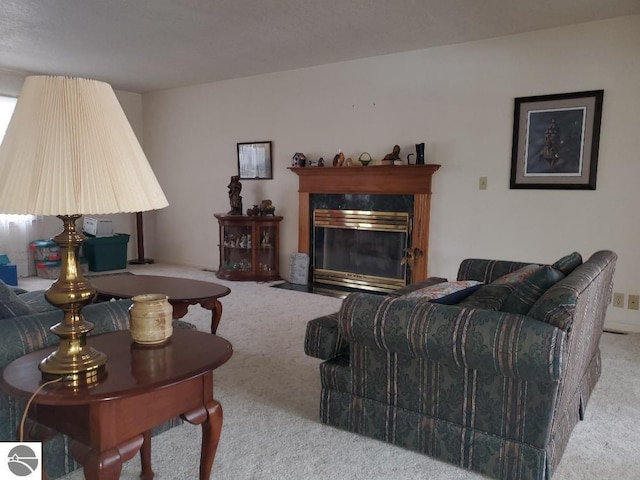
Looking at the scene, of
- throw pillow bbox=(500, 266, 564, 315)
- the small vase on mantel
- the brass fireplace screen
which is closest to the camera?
the small vase on mantel

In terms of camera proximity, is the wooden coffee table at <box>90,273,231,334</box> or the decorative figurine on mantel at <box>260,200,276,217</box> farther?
the decorative figurine on mantel at <box>260,200,276,217</box>

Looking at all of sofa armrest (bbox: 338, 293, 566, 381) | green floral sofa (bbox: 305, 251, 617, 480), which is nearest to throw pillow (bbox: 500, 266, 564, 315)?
green floral sofa (bbox: 305, 251, 617, 480)

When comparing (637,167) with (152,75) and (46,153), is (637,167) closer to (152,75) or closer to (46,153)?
(46,153)

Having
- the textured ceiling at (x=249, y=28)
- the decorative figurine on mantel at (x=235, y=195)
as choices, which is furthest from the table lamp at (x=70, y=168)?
the decorative figurine on mantel at (x=235, y=195)

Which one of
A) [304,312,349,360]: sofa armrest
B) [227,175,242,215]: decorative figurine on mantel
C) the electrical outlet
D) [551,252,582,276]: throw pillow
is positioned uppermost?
[227,175,242,215]: decorative figurine on mantel

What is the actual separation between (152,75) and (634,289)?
5.49 metres

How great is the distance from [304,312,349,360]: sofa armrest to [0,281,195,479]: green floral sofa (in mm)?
795

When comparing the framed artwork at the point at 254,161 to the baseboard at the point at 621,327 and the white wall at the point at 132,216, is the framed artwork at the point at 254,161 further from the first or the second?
the baseboard at the point at 621,327

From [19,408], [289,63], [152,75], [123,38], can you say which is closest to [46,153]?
[19,408]

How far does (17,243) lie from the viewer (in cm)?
577

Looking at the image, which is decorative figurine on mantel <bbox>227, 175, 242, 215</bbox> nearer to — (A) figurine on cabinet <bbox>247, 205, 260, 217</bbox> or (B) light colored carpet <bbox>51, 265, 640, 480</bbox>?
(A) figurine on cabinet <bbox>247, 205, 260, 217</bbox>

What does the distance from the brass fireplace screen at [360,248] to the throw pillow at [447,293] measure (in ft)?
8.28

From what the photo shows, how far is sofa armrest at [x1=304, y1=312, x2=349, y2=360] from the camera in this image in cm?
214

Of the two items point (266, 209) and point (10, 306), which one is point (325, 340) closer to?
point (10, 306)
